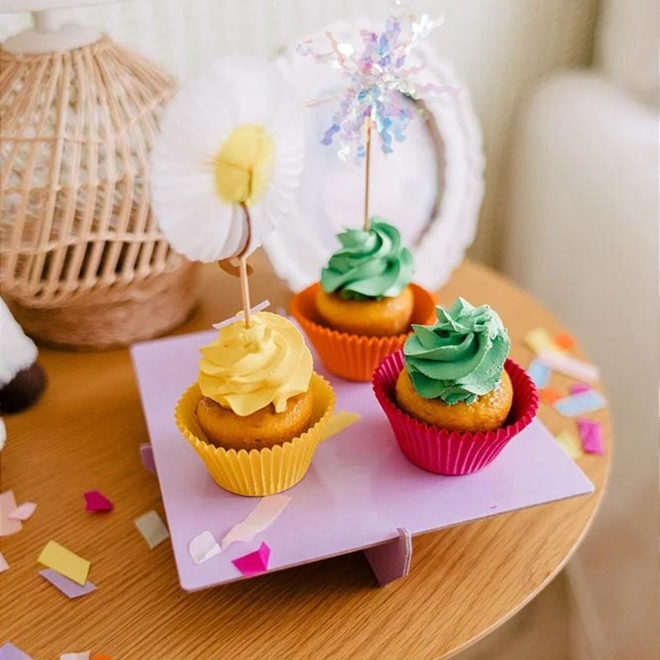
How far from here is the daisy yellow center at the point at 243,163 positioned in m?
0.57

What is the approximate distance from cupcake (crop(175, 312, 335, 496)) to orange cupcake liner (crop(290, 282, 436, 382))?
0.12 metres

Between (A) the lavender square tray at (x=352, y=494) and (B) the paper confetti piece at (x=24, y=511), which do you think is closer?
(A) the lavender square tray at (x=352, y=494)

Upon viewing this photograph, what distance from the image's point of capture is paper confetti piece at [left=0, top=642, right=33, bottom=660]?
61 centimetres

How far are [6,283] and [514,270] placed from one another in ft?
2.75

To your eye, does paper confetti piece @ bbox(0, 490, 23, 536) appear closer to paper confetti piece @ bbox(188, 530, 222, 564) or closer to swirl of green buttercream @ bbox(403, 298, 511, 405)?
paper confetti piece @ bbox(188, 530, 222, 564)

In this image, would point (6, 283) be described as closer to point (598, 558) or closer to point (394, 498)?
point (394, 498)

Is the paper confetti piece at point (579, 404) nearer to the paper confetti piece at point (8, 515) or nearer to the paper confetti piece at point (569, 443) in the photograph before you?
the paper confetti piece at point (569, 443)

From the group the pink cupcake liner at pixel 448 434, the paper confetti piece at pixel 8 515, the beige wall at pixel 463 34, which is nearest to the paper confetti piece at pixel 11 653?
the paper confetti piece at pixel 8 515

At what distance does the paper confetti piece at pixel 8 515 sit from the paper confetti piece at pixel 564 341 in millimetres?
602

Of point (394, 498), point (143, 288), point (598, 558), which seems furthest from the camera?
point (598, 558)

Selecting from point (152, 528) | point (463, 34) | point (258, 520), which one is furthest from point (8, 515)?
point (463, 34)

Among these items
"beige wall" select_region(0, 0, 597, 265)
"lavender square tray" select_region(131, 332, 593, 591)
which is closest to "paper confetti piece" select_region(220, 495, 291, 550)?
"lavender square tray" select_region(131, 332, 593, 591)

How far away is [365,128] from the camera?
763 millimetres

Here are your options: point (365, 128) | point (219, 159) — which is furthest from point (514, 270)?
point (219, 159)
